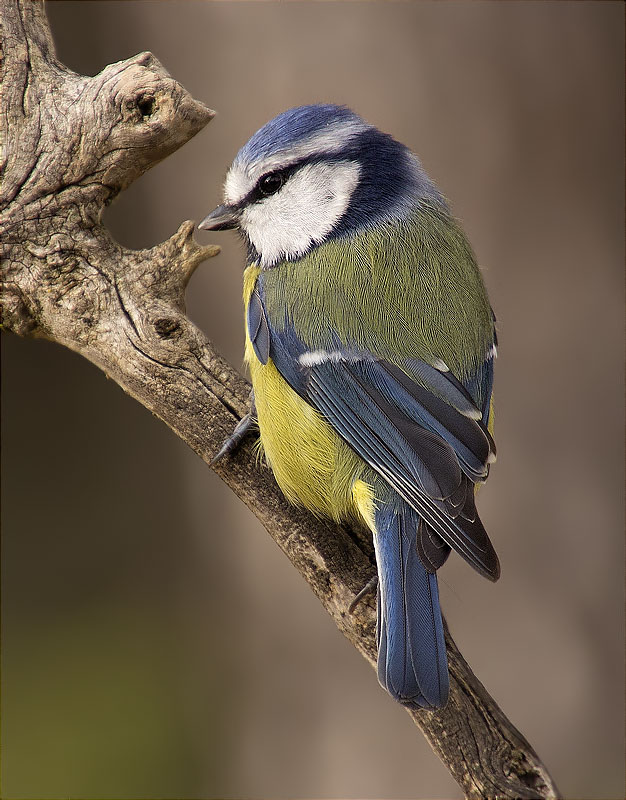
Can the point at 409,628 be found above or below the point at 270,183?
below

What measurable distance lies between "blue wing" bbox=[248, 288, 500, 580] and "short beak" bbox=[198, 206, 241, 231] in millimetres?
258

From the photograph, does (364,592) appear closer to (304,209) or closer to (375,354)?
(375,354)

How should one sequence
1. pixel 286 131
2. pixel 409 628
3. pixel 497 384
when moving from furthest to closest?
pixel 497 384
pixel 286 131
pixel 409 628

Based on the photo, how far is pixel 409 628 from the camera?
117cm

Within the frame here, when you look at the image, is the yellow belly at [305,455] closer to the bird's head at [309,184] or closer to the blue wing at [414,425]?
the blue wing at [414,425]

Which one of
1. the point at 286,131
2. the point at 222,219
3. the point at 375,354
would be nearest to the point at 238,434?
the point at 375,354

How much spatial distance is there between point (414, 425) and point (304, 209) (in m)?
0.47

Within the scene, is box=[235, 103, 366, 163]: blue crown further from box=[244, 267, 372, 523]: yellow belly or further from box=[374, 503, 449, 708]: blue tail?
box=[374, 503, 449, 708]: blue tail

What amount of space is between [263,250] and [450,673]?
82cm

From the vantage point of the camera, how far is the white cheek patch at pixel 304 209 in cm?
145

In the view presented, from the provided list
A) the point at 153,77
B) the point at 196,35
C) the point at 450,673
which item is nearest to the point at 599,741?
the point at 450,673

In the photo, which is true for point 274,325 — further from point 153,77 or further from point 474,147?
point 474,147

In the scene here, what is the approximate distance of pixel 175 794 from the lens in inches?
105

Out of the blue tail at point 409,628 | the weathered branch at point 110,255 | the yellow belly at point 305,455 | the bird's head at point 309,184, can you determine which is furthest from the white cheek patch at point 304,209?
the blue tail at point 409,628
